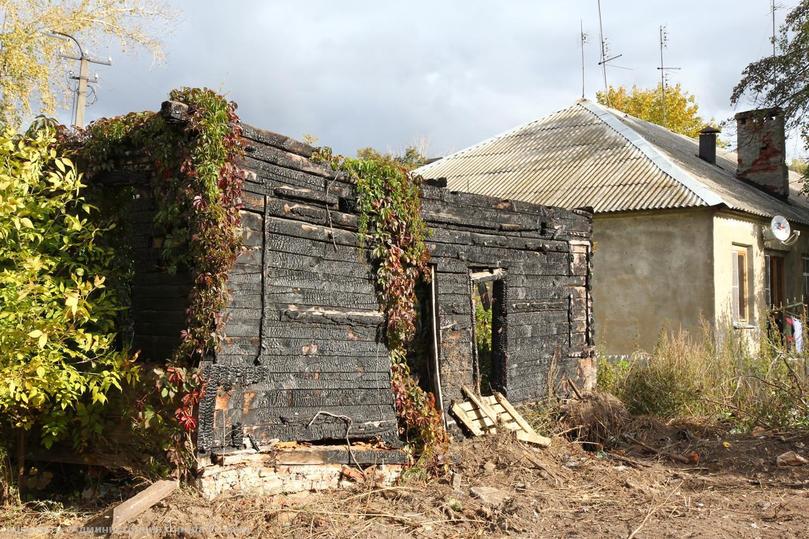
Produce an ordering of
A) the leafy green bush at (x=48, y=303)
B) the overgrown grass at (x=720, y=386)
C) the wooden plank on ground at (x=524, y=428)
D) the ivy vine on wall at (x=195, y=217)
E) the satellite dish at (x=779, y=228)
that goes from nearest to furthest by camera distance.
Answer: the leafy green bush at (x=48, y=303) < the ivy vine on wall at (x=195, y=217) < the wooden plank on ground at (x=524, y=428) < the overgrown grass at (x=720, y=386) < the satellite dish at (x=779, y=228)

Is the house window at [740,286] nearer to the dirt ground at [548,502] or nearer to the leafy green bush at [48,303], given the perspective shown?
the dirt ground at [548,502]

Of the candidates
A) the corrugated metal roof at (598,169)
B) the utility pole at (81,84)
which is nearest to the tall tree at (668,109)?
the corrugated metal roof at (598,169)

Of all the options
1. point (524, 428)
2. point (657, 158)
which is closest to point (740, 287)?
point (657, 158)

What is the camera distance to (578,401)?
10070 mm

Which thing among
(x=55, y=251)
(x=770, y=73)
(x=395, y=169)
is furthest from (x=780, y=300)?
(x=55, y=251)

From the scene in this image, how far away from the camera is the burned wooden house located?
6168 millimetres

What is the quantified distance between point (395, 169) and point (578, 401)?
174 inches

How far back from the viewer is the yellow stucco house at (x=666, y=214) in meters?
14.2

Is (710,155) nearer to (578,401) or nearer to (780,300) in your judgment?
(780,300)

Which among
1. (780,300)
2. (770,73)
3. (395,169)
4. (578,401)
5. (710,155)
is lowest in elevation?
(578,401)

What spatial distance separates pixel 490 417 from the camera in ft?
28.1

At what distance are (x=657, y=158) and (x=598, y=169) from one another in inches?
50.0

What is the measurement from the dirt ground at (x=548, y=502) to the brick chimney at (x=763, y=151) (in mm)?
11009

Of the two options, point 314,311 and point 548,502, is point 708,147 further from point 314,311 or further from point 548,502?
point 314,311
